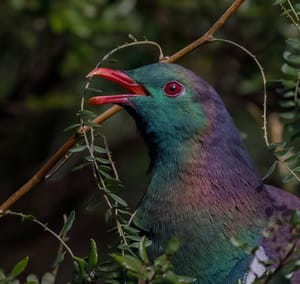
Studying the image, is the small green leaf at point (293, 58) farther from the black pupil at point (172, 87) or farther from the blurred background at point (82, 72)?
the blurred background at point (82, 72)

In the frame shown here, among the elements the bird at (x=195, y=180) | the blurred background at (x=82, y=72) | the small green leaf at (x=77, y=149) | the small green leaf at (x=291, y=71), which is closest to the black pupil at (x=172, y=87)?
the bird at (x=195, y=180)

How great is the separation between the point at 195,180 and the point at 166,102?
0.26 meters

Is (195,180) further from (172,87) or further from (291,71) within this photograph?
(291,71)

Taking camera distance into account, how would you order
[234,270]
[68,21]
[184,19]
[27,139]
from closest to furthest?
[234,270], [68,21], [184,19], [27,139]

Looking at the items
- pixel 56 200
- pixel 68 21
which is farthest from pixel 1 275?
pixel 56 200

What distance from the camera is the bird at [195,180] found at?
330 cm

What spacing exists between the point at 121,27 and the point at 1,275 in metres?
2.39

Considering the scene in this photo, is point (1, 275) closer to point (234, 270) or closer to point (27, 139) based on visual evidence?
point (234, 270)

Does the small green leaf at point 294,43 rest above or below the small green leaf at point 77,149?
above

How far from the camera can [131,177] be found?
5.84m

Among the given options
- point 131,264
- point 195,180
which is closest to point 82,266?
point 131,264

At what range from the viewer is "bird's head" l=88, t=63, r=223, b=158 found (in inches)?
134

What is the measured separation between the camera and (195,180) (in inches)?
136

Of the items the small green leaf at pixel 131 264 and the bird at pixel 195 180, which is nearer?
the small green leaf at pixel 131 264
